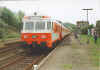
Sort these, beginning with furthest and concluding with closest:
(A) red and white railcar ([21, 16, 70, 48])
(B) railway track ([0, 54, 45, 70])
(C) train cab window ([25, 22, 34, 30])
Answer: (C) train cab window ([25, 22, 34, 30]), (A) red and white railcar ([21, 16, 70, 48]), (B) railway track ([0, 54, 45, 70])

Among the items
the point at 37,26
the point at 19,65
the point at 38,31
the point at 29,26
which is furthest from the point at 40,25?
the point at 19,65

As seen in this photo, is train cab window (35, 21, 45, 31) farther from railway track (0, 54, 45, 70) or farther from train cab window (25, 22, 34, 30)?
railway track (0, 54, 45, 70)

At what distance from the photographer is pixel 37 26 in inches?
572

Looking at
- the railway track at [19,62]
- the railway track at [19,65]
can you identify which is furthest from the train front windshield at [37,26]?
the railway track at [19,65]

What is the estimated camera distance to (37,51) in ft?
55.5

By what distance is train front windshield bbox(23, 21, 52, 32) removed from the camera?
14.3 meters

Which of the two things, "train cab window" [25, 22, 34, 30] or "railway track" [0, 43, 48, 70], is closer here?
"railway track" [0, 43, 48, 70]

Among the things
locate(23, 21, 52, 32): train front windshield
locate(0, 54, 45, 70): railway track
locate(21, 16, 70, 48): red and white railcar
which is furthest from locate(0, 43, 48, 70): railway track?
locate(23, 21, 52, 32): train front windshield

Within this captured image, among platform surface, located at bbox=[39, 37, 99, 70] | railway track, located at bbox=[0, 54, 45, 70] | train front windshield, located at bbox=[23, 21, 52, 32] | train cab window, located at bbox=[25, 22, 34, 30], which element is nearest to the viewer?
platform surface, located at bbox=[39, 37, 99, 70]

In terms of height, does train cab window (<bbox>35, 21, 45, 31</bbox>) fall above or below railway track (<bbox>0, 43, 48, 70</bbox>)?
above

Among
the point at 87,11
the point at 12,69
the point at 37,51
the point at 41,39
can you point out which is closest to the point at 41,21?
the point at 41,39

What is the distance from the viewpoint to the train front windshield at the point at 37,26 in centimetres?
1429

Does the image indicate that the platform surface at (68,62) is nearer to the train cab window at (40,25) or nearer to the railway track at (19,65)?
the railway track at (19,65)

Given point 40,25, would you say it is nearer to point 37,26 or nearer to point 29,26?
point 37,26
